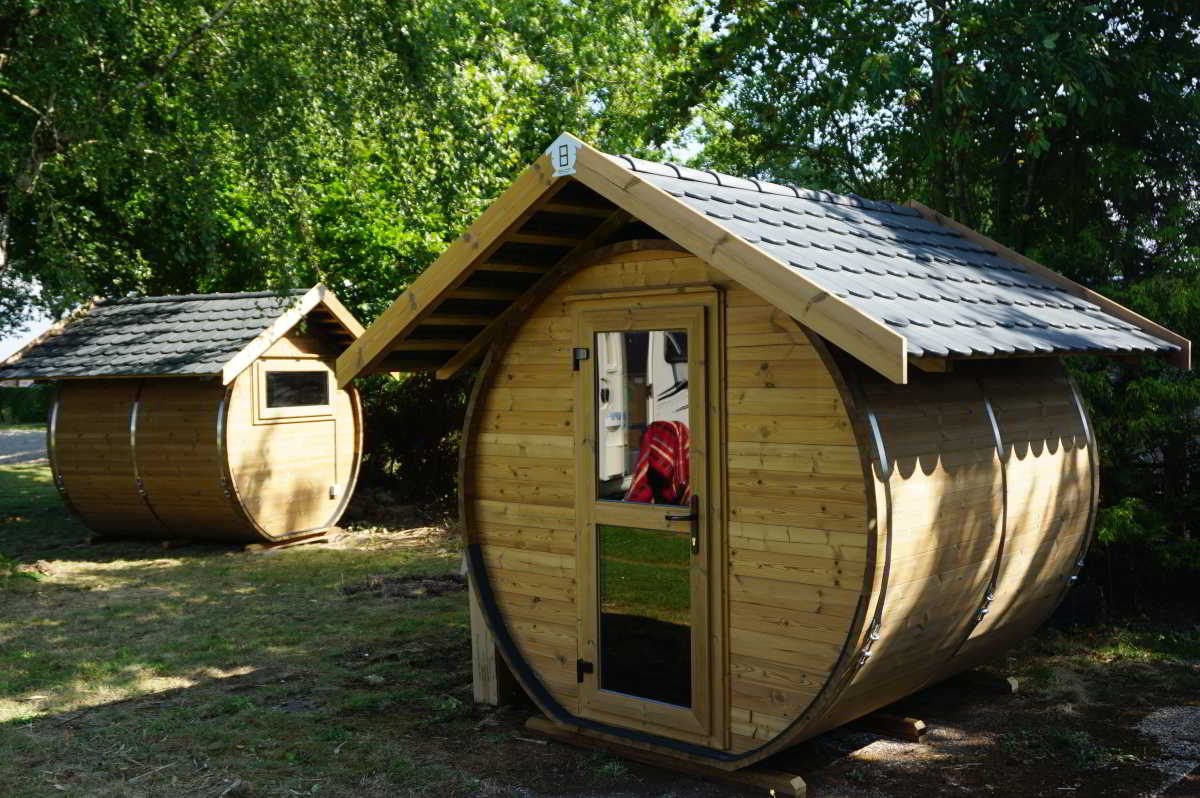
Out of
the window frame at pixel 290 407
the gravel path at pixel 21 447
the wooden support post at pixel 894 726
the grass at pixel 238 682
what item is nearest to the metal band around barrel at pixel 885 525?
the wooden support post at pixel 894 726

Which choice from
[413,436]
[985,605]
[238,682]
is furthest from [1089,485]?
[413,436]

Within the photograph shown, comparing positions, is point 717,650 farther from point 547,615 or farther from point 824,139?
point 824,139

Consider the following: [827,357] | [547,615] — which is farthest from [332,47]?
[827,357]

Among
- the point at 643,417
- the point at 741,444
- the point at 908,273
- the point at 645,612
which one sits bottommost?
the point at 645,612

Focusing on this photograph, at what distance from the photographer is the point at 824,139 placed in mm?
13727

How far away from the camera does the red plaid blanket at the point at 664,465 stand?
5957mm

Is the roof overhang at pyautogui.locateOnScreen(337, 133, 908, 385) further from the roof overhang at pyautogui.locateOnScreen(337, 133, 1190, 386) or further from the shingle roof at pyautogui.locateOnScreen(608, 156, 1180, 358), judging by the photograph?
the shingle roof at pyautogui.locateOnScreen(608, 156, 1180, 358)

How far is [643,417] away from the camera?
6.07 metres

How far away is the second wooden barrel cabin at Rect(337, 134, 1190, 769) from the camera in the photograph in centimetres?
522

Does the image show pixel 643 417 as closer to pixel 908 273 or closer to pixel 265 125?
pixel 908 273

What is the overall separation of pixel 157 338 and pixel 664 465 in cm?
961

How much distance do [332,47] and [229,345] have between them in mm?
4120

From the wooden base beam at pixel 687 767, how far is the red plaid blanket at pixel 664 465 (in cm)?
134

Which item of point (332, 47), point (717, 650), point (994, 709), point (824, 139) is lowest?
point (994, 709)
